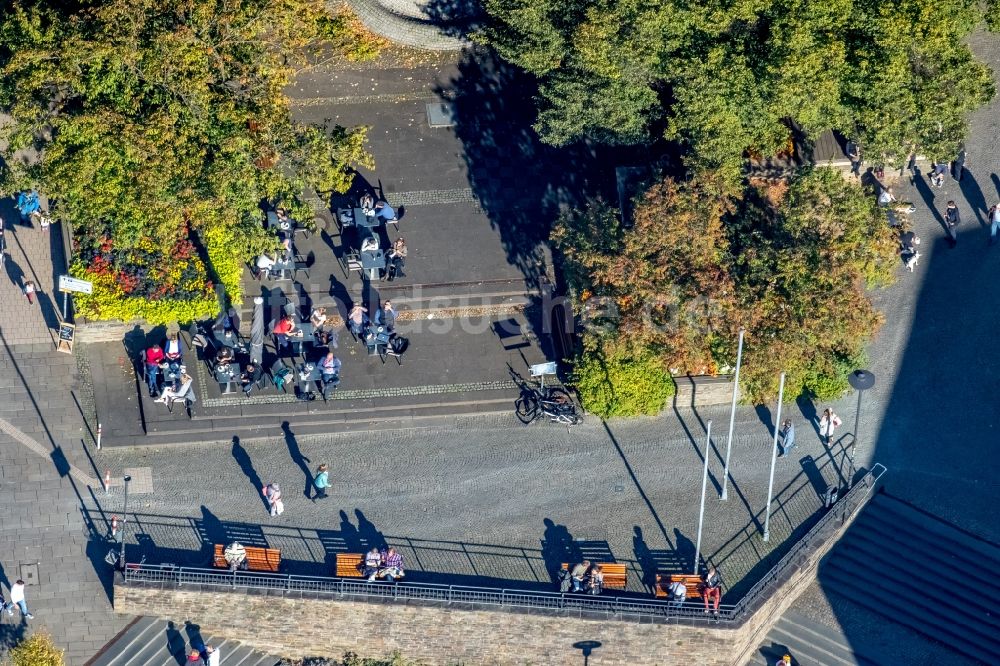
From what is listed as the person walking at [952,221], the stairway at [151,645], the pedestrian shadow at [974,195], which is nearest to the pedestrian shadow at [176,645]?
the stairway at [151,645]

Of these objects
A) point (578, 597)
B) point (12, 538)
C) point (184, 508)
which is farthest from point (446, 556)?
point (12, 538)

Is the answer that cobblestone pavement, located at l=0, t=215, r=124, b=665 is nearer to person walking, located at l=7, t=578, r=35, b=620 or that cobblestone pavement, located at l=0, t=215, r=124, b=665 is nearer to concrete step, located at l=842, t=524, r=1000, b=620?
person walking, located at l=7, t=578, r=35, b=620

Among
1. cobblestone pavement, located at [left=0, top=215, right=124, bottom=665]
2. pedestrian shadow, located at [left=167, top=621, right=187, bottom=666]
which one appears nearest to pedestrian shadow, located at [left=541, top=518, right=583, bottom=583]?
pedestrian shadow, located at [left=167, top=621, right=187, bottom=666]

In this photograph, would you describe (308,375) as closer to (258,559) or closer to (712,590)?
(258,559)

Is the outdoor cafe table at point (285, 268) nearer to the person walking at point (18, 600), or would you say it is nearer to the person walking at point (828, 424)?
the person walking at point (18, 600)

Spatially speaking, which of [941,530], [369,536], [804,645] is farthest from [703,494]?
[369,536]

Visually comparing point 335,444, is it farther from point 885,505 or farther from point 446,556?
point 885,505
